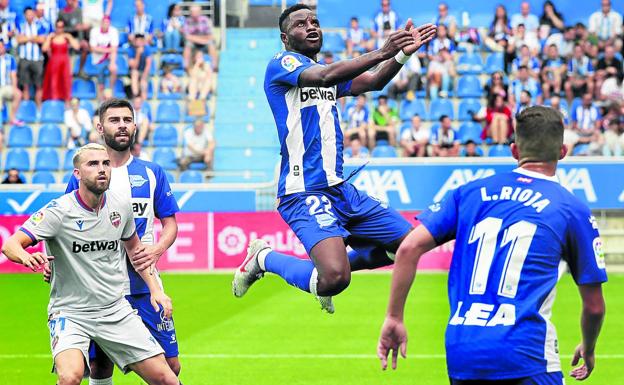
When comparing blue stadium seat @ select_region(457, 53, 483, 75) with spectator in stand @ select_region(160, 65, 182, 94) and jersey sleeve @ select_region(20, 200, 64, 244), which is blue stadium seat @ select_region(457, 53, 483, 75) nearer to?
spectator in stand @ select_region(160, 65, 182, 94)

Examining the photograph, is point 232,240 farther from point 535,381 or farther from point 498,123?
point 535,381

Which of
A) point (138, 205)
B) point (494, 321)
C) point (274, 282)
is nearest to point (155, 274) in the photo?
point (138, 205)

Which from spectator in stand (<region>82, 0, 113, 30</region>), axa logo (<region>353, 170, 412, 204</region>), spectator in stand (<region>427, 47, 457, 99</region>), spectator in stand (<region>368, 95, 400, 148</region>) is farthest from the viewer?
spectator in stand (<region>82, 0, 113, 30</region>)

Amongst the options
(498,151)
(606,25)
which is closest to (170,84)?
(498,151)

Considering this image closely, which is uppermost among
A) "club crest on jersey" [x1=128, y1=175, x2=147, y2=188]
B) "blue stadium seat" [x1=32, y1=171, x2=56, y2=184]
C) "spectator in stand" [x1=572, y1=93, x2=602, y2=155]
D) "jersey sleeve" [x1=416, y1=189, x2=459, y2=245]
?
"jersey sleeve" [x1=416, y1=189, x2=459, y2=245]

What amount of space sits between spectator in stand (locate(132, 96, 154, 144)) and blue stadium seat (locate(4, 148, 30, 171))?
250cm

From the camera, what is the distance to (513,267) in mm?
4918

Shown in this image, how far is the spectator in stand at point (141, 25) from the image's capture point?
85.1ft

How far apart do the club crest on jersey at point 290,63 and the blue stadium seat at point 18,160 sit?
54.6 feet

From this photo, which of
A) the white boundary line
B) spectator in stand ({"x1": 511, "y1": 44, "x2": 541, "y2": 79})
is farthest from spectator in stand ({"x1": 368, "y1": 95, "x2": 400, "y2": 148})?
the white boundary line

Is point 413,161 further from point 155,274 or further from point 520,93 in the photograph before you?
point 155,274

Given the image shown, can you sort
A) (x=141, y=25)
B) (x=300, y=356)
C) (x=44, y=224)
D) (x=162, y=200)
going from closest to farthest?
1. (x=44, y=224)
2. (x=162, y=200)
3. (x=300, y=356)
4. (x=141, y=25)

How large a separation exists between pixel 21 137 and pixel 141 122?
2.96 m

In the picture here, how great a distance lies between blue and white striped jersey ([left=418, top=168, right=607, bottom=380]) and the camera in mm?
4914
